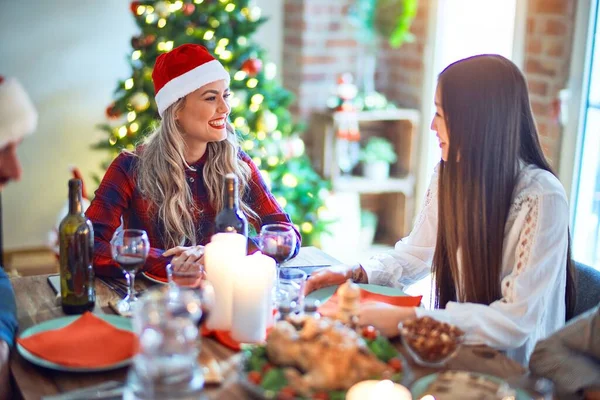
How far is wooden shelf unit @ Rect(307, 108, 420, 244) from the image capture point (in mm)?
4121

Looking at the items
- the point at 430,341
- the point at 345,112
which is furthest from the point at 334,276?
the point at 345,112

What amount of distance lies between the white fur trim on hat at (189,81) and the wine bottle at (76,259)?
0.72 m

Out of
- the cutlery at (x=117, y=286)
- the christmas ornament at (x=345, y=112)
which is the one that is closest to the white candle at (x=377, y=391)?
the cutlery at (x=117, y=286)

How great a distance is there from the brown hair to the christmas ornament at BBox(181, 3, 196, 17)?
6.51 feet

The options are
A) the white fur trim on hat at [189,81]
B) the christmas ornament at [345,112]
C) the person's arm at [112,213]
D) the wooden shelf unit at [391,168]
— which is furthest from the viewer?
the wooden shelf unit at [391,168]

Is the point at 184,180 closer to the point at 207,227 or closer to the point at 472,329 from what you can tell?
the point at 207,227

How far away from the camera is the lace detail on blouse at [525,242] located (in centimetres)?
161

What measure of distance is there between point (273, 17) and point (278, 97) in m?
0.93

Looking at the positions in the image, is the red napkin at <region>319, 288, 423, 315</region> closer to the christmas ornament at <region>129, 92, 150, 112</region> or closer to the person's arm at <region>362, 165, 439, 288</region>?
the person's arm at <region>362, 165, 439, 288</region>

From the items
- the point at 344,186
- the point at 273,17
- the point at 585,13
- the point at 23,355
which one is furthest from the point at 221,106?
the point at 273,17

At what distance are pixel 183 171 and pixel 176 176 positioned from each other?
40 millimetres

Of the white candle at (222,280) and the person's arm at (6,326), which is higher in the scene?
the white candle at (222,280)

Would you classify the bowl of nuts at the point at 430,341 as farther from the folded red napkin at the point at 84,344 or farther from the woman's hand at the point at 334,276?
the folded red napkin at the point at 84,344

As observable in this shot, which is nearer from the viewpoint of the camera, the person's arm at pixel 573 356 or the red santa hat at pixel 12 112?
the red santa hat at pixel 12 112
